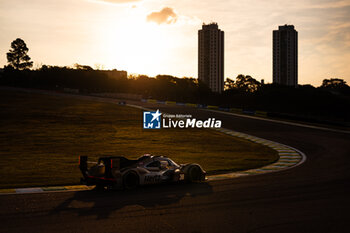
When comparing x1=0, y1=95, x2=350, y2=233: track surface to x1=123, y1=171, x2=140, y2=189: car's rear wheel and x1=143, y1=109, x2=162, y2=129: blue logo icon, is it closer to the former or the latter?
x1=123, y1=171, x2=140, y2=189: car's rear wheel

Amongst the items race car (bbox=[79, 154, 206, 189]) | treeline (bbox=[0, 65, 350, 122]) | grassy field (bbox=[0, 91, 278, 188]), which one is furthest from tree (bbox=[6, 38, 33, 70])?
race car (bbox=[79, 154, 206, 189])

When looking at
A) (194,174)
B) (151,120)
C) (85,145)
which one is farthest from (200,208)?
(151,120)

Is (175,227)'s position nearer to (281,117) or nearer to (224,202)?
(224,202)

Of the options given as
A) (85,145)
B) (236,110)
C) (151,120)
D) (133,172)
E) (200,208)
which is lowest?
(85,145)

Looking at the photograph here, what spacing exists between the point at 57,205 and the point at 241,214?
584 centimetres

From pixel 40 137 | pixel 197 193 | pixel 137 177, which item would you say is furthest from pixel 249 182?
pixel 40 137

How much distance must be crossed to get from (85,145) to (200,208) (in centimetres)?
1961

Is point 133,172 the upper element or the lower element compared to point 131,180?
upper

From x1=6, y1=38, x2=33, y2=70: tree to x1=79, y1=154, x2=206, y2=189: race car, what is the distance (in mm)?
128596

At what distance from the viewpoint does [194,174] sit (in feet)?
51.6

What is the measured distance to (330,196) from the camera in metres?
13.2

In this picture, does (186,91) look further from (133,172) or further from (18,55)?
(133,172)

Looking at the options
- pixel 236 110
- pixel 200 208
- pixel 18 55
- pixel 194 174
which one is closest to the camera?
pixel 200 208

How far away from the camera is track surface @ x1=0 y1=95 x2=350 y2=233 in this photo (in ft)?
31.2
